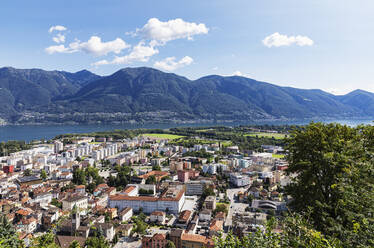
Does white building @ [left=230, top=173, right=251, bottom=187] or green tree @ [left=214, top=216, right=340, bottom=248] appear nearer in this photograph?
green tree @ [left=214, top=216, right=340, bottom=248]

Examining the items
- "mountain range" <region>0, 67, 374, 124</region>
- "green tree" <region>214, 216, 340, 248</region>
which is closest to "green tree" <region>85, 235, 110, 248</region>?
"green tree" <region>214, 216, 340, 248</region>

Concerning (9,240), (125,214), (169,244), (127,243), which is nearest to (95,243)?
(127,243)

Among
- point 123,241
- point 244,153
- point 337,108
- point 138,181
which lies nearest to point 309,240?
point 123,241

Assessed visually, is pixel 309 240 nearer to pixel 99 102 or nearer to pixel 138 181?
pixel 138 181

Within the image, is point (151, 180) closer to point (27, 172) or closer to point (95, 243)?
point (95, 243)

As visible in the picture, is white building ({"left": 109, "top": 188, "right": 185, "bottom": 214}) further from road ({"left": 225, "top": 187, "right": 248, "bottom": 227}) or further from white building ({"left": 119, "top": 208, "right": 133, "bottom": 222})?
road ({"left": 225, "top": 187, "right": 248, "bottom": 227})

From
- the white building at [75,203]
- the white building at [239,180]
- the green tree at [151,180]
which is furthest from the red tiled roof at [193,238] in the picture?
the white building at [239,180]

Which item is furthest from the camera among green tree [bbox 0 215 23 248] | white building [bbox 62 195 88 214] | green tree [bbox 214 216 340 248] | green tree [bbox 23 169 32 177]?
green tree [bbox 23 169 32 177]
